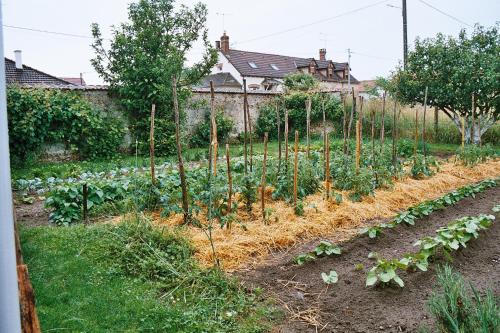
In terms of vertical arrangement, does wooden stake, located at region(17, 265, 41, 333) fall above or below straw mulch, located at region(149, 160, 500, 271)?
above

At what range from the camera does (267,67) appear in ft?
113

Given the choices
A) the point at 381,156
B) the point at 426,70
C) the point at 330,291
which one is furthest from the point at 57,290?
the point at 426,70

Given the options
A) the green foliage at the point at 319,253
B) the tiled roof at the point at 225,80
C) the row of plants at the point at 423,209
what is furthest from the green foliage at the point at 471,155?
the tiled roof at the point at 225,80

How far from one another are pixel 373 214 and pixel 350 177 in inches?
35.6

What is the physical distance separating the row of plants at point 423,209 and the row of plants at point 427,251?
594 mm

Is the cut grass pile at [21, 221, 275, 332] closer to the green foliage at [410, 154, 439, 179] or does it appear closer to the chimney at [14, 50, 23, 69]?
the green foliage at [410, 154, 439, 179]

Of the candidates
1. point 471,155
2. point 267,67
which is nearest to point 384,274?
point 471,155

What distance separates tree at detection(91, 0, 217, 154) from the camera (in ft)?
41.7

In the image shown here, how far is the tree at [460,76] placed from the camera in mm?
13086

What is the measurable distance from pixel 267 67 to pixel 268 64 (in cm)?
68

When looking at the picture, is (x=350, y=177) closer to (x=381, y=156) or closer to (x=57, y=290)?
(x=381, y=156)

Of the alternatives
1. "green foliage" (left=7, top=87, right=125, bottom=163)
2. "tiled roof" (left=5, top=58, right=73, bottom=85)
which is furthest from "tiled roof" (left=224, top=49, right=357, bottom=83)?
"green foliage" (left=7, top=87, right=125, bottom=163)

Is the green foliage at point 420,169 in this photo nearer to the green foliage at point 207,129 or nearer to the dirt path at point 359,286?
the dirt path at point 359,286

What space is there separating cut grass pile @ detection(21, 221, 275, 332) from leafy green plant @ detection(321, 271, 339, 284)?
638 millimetres
